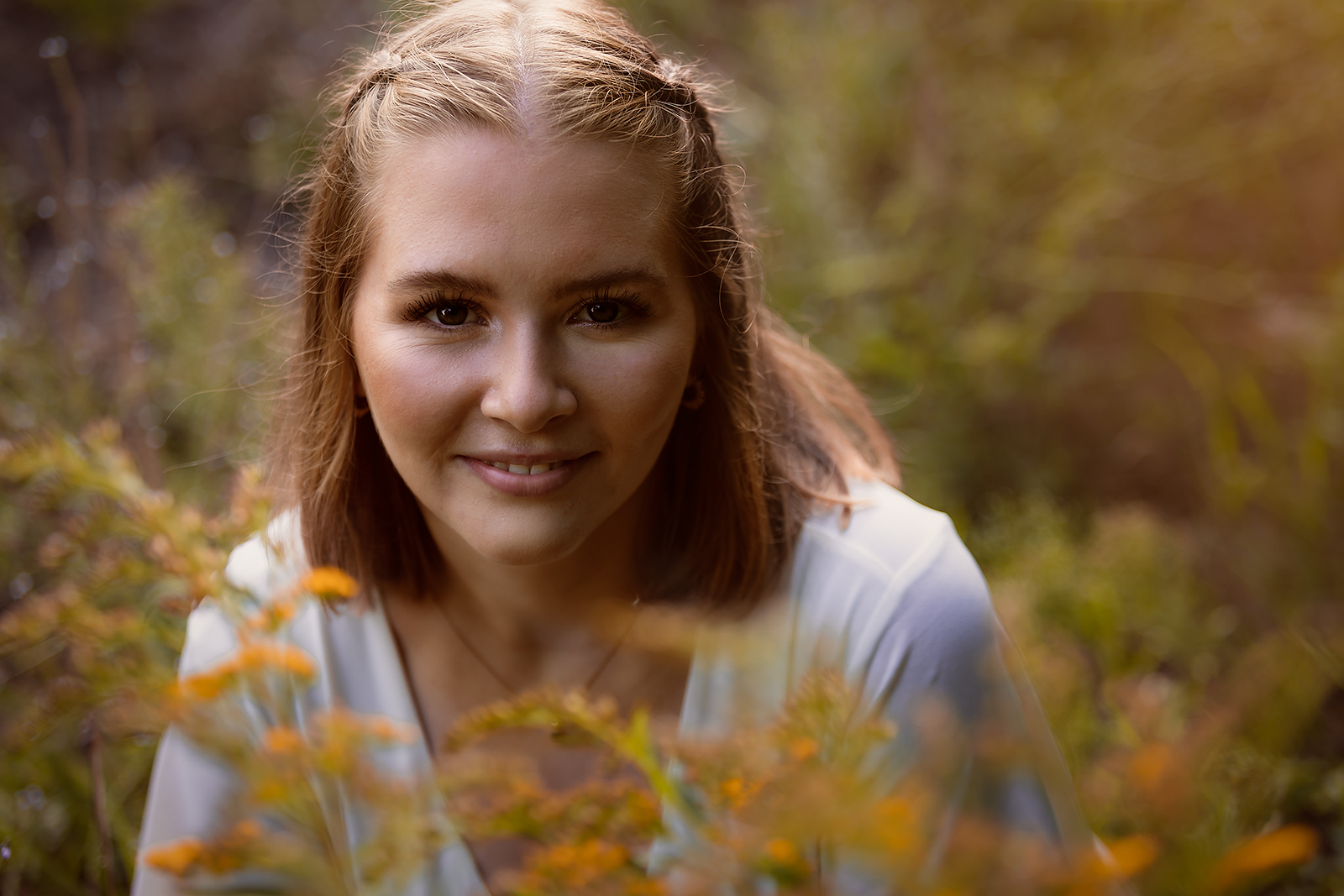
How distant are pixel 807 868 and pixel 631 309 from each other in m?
0.79

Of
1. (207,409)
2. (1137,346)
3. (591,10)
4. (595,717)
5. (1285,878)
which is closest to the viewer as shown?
(595,717)

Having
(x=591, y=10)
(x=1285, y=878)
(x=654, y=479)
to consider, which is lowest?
(x=1285, y=878)

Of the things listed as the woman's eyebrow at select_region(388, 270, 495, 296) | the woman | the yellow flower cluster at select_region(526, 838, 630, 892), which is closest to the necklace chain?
the woman

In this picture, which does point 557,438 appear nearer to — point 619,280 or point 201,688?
point 619,280

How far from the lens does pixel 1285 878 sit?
1.91 metres

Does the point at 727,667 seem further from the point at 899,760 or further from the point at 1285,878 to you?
the point at 1285,878

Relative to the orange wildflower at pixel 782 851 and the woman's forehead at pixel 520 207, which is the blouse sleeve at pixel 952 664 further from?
the orange wildflower at pixel 782 851

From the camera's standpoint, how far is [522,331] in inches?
45.1

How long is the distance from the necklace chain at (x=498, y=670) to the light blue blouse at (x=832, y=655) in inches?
4.1

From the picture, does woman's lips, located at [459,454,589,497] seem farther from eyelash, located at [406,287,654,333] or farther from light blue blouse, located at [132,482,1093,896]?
light blue blouse, located at [132,482,1093,896]

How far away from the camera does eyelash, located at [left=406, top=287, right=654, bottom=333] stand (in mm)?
1183

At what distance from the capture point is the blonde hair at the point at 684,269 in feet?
4.07

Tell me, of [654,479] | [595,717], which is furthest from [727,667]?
[595,717]

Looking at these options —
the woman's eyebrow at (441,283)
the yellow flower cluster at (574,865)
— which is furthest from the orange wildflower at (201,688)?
the woman's eyebrow at (441,283)
